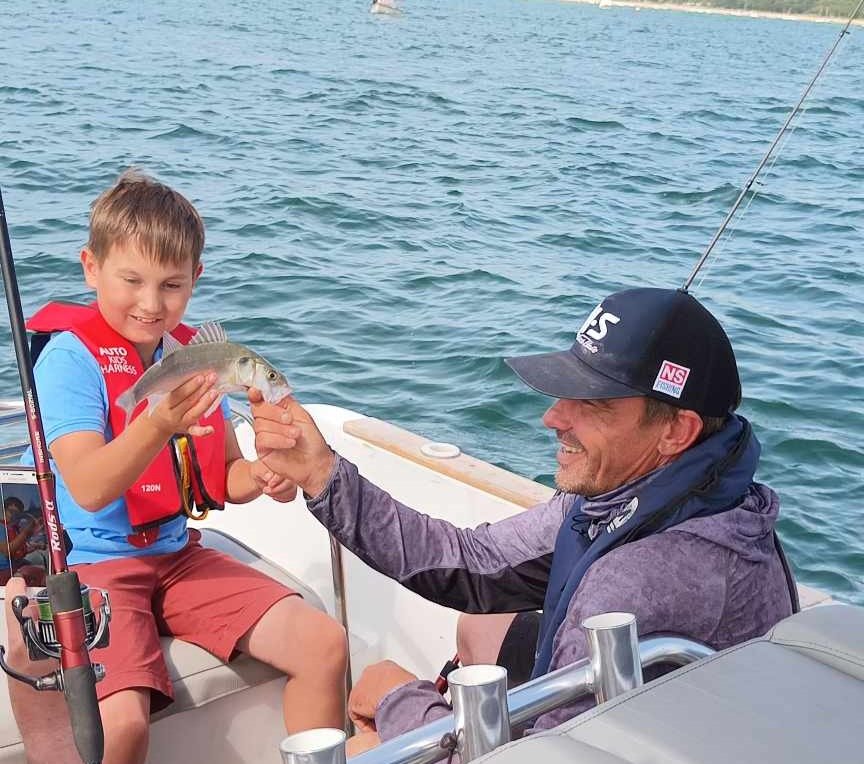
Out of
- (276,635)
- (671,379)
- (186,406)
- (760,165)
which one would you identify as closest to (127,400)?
(186,406)

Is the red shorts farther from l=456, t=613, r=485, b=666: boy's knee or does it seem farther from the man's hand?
l=456, t=613, r=485, b=666: boy's knee

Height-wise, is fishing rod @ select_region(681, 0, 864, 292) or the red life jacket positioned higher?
fishing rod @ select_region(681, 0, 864, 292)

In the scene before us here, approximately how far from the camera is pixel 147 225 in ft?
8.71

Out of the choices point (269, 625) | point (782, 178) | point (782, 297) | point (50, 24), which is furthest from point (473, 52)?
point (269, 625)

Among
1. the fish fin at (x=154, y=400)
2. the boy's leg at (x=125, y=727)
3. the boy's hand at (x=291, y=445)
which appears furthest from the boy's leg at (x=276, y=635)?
the fish fin at (x=154, y=400)

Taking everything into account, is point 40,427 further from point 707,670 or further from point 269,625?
point 707,670

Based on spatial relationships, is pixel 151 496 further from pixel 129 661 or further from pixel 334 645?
pixel 334 645

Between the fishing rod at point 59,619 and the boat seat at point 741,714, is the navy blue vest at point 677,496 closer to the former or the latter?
the boat seat at point 741,714

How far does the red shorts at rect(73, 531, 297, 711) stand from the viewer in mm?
2451

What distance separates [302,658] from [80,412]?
699 mm

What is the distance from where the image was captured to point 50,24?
24.9 m

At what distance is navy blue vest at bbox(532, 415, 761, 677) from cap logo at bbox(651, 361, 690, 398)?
11 centimetres

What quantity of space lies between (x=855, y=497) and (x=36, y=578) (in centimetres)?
464

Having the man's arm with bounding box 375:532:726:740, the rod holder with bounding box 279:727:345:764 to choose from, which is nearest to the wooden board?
the man's arm with bounding box 375:532:726:740
